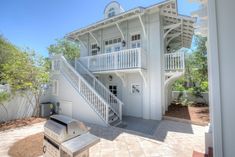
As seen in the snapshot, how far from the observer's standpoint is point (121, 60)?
8.41m

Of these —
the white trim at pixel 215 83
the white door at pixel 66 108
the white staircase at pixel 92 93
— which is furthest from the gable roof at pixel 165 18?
the white trim at pixel 215 83

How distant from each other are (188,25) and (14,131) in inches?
464

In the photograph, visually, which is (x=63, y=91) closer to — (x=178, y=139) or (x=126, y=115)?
(x=126, y=115)

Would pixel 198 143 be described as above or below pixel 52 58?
below

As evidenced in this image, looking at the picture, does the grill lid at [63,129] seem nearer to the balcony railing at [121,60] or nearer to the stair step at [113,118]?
the stair step at [113,118]

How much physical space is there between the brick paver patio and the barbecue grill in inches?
79.3

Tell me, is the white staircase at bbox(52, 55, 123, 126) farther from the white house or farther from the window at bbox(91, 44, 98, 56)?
the window at bbox(91, 44, 98, 56)

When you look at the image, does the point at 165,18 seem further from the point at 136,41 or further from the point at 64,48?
the point at 64,48

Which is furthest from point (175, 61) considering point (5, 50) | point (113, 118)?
point (5, 50)

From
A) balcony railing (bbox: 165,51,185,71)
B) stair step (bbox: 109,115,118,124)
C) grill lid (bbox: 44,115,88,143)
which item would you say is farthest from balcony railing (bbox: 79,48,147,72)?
grill lid (bbox: 44,115,88,143)

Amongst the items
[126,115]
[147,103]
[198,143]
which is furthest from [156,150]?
[126,115]

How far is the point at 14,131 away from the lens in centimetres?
641

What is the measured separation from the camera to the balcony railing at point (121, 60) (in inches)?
311

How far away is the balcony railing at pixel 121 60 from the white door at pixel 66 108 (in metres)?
2.93
